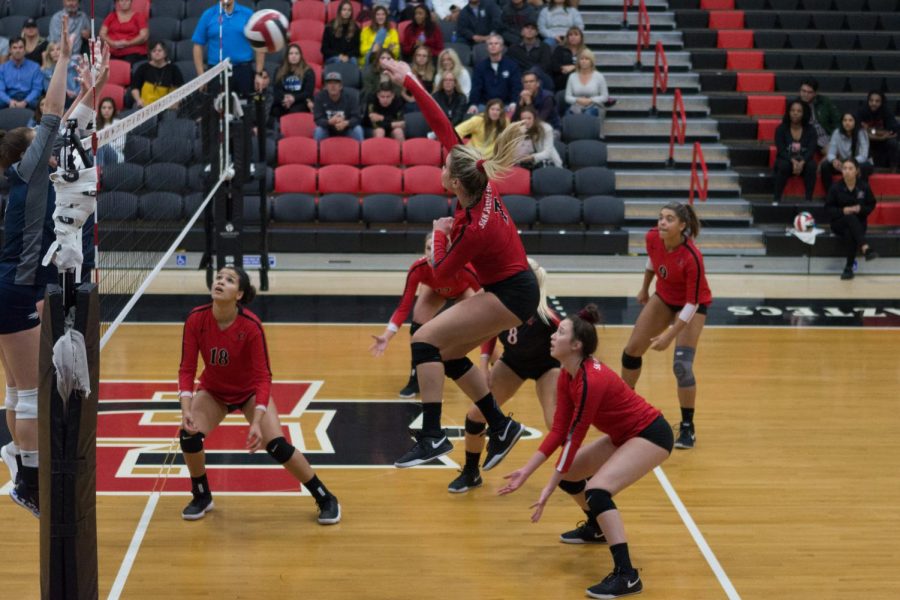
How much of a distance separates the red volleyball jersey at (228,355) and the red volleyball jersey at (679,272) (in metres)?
3.21

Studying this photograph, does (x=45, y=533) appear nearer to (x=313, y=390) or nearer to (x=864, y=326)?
(x=313, y=390)

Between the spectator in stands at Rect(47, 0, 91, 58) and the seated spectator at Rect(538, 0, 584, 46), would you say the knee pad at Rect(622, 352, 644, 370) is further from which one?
the spectator in stands at Rect(47, 0, 91, 58)

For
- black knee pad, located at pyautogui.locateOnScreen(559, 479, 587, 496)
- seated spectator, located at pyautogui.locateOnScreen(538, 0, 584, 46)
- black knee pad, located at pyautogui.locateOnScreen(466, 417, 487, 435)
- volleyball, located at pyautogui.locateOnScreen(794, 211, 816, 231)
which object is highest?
seated spectator, located at pyautogui.locateOnScreen(538, 0, 584, 46)

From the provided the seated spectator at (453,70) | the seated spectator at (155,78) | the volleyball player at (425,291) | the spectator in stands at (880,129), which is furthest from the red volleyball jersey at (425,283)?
the spectator in stands at (880,129)

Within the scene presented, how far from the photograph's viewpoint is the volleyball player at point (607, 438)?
6.52 meters

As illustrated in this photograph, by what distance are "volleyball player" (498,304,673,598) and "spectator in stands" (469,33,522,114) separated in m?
10.3

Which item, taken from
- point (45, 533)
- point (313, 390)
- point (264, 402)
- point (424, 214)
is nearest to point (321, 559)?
point (264, 402)

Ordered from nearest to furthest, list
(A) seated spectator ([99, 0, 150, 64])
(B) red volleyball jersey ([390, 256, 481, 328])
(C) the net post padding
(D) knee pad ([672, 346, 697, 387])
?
(C) the net post padding
(D) knee pad ([672, 346, 697, 387])
(B) red volleyball jersey ([390, 256, 481, 328])
(A) seated spectator ([99, 0, 150, 64])

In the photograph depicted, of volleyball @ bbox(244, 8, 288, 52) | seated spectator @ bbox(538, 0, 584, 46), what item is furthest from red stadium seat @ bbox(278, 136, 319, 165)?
volleyball @ bbox(244, 8, 288, 52)

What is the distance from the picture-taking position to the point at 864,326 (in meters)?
13.1

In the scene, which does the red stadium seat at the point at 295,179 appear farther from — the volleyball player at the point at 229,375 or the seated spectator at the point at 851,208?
the volleyball player at the point at 229,375

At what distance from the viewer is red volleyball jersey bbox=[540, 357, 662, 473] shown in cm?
654

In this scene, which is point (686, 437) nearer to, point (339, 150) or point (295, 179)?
point (295, 179)

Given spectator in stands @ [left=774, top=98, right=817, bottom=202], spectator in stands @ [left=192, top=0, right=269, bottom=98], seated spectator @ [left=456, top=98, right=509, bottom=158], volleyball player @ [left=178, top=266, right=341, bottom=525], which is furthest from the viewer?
spectator in stands @ [left=774, top=98, right=817, bottom=202]
